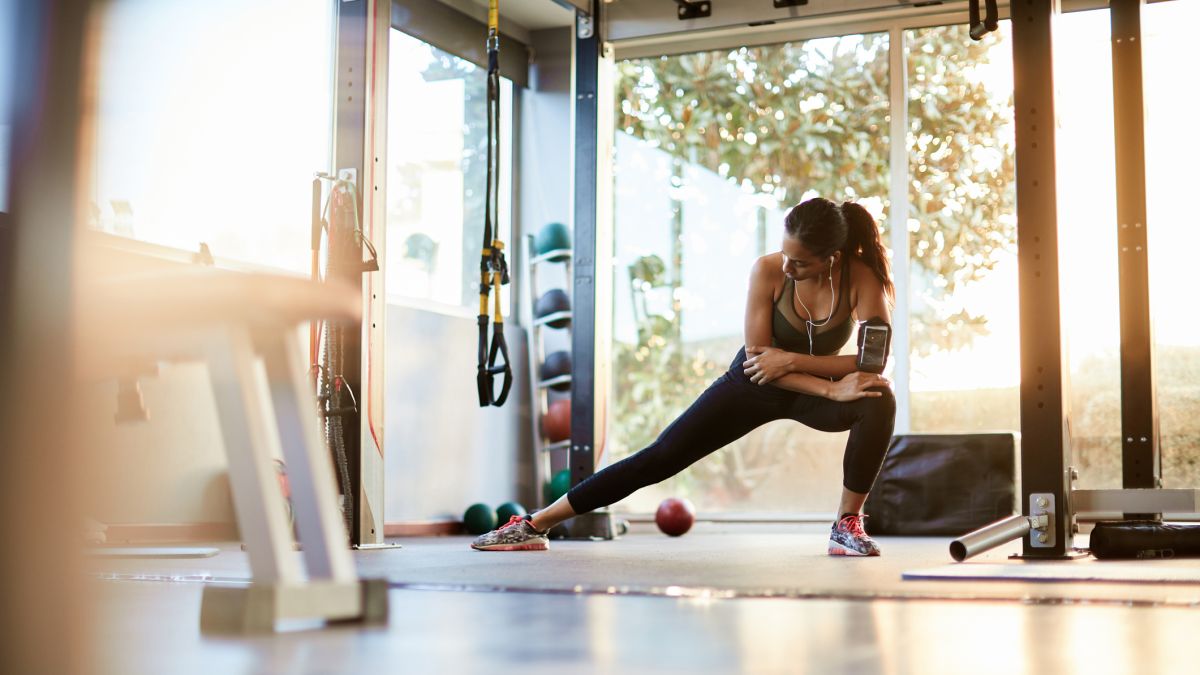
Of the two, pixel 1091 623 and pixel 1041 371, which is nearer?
pixel 1091 623

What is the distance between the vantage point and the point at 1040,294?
10.7 ft

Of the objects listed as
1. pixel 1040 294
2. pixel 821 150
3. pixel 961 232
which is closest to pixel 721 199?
pixel 821 150

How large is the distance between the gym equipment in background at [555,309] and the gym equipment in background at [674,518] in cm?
114

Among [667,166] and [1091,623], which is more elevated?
[667,166]

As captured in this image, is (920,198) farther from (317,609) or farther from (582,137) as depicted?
(317,609)

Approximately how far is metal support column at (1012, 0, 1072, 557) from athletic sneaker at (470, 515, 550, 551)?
1.45m

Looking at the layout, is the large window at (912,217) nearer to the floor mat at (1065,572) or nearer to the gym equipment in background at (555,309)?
the gym equipment in background at (555,309)

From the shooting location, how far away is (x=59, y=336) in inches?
23.4

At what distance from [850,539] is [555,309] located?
9.24ft

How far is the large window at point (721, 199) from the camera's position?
253 inches

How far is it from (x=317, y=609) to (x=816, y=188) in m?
5.34

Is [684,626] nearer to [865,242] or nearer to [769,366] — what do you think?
[769,366]

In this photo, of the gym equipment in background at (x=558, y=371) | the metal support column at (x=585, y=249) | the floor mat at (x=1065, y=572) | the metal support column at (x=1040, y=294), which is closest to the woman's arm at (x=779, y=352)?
the metal support column at (x=1040, y=294)

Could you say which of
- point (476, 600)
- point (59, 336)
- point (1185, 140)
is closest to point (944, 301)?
point (1185, 140)
